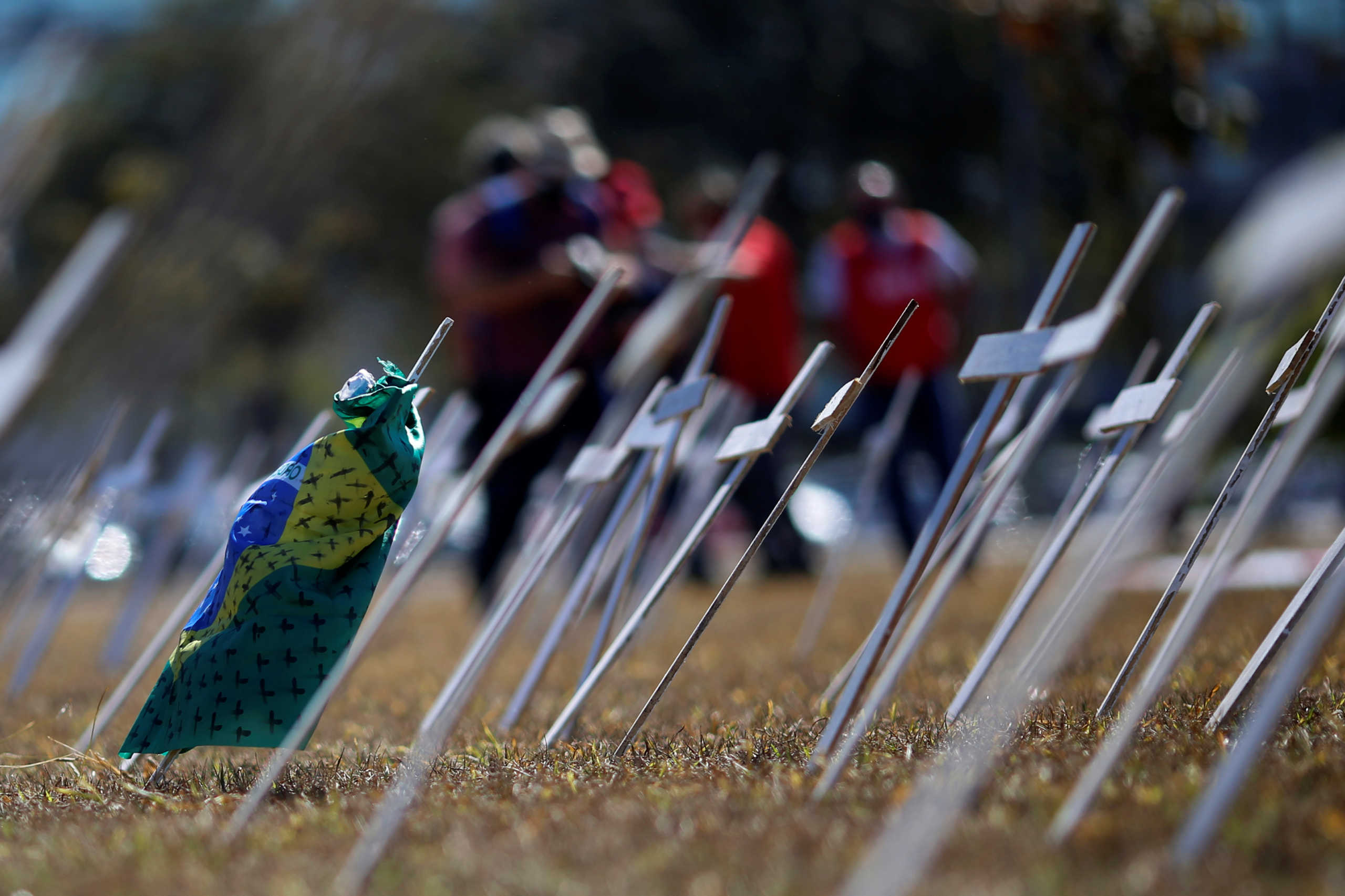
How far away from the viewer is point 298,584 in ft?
8.50

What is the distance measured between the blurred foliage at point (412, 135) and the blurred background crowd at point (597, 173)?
48mm

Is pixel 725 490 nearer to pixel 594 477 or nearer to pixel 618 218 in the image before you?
pixel 594 477

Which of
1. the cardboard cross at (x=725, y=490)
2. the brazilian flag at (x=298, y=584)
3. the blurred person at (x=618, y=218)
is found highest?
the blurred person at (x=618, y=218)

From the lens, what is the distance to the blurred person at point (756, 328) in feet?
23.7

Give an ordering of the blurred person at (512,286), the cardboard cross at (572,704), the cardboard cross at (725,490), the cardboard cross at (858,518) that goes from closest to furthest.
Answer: the cardboard cross at (572,704) → the cardboard cross at (725,490) → the cardboard cross at (858,518) → the blurred person at (512,286)

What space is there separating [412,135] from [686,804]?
18.9 metres

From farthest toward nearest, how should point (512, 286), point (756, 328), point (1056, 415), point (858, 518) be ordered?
point (756, 328)
point (512, 286)
point (858, 518)
point (1056, 415)

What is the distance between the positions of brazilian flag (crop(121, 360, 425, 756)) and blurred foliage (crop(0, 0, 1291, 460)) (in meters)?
10.3

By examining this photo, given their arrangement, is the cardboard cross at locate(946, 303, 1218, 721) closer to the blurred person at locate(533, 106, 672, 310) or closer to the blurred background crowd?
the blurred background crowd

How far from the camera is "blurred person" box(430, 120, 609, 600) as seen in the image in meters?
5.63

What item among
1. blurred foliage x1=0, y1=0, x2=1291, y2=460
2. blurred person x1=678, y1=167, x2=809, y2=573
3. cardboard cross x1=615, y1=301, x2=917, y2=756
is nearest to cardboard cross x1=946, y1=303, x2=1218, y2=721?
cardboard cross x1=615, y1=301, x2=917, y2=756

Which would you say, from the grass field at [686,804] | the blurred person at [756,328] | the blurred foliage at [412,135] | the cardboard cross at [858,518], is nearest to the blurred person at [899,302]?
the blurred person at [756,328]

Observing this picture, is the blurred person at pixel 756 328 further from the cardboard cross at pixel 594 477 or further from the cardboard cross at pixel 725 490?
the cardboard cross at pixel 725 490

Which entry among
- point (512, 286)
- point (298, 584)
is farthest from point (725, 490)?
point (512, 286)
